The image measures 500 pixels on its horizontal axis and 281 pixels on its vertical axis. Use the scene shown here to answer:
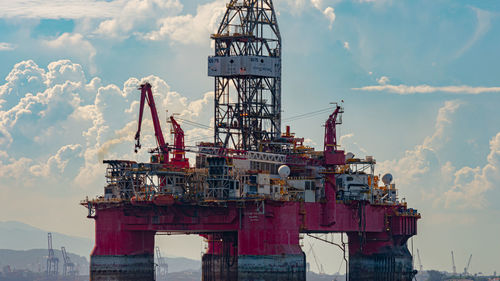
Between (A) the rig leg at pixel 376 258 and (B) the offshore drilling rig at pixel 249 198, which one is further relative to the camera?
(A) the rig leg at pixel 376 258

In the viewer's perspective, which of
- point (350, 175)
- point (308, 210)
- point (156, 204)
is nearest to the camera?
point (156, 204)

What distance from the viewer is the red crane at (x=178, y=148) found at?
121 meters

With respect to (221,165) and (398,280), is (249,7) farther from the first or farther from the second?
(398,280)

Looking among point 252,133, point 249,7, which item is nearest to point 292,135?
point 252,133

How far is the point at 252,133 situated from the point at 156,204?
24.0 meters

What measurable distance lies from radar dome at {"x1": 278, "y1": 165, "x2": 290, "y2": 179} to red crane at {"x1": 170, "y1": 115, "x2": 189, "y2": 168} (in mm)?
10413

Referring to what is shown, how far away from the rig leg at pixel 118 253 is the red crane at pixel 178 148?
890 cm

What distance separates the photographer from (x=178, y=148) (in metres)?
118

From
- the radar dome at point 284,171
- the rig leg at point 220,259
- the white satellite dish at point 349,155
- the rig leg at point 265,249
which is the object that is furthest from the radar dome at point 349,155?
the rig leg at point 265,249

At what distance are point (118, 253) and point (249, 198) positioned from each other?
15.5 meters

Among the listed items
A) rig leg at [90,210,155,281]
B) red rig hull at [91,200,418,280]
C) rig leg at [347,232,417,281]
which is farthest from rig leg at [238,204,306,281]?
rig leg at [347,232,417,281]

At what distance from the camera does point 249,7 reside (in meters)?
130

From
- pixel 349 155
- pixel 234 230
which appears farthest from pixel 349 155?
pixel 234 230

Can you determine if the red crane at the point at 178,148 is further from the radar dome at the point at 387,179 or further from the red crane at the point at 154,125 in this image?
the radar dome at the point at 387,179
